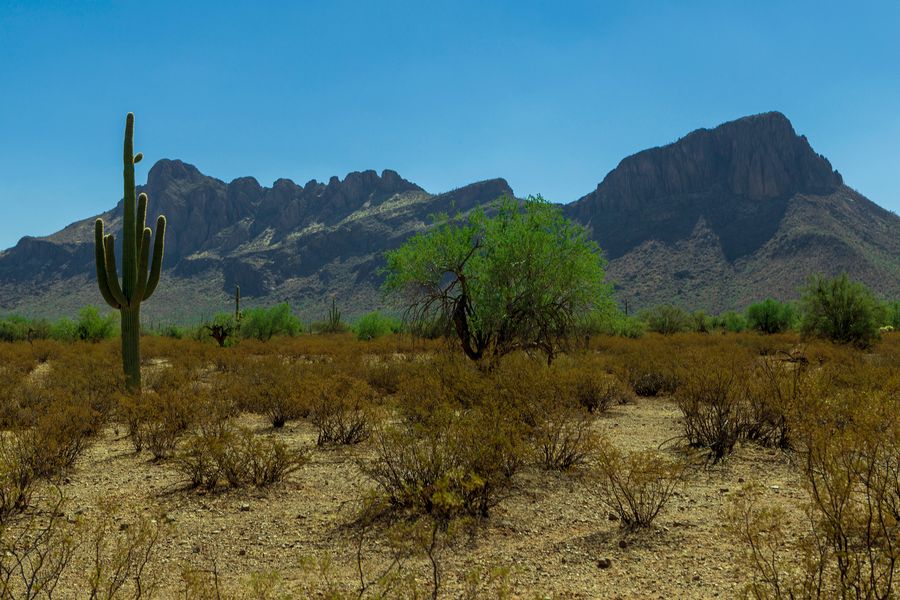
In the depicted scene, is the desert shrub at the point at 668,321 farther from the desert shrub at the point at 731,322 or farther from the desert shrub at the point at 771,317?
the desert shrub at the point at 771,317

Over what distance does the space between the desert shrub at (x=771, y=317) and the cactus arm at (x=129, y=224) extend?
131 feet

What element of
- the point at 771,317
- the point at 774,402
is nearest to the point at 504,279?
the point at 774,402

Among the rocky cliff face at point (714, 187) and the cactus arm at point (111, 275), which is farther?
the rocky cliff face at point (714, 187)

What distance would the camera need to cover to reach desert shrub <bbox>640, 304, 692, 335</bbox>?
4741cm

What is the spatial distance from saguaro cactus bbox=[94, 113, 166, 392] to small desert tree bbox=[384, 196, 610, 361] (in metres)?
6.24

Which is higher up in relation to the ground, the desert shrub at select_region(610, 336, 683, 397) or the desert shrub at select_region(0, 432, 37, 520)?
the desert shrub at select_region(0, 432, 37, 520)

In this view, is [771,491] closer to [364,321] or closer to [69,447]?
[69,447]

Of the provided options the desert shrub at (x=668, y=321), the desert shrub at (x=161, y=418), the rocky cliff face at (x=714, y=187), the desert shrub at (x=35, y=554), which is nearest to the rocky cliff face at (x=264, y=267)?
the rocky cliff face at (x=714, y=187)

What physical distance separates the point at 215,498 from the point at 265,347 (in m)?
24.3

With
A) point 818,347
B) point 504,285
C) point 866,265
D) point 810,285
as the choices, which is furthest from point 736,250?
point 504,285

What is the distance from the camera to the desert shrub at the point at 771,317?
140 ft

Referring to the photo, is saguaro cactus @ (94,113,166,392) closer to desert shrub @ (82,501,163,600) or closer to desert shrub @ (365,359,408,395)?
desert shrub @ (365,359,408,395)

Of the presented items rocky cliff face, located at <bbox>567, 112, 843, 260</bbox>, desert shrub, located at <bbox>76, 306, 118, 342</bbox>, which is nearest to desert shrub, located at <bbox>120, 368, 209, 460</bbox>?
desert shrub, located at <bbox>76, 306, 118, 342</bbox>

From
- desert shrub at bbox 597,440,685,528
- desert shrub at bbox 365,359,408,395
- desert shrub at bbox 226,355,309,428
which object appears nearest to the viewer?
desert shrub at bbox 597,440,685,528
